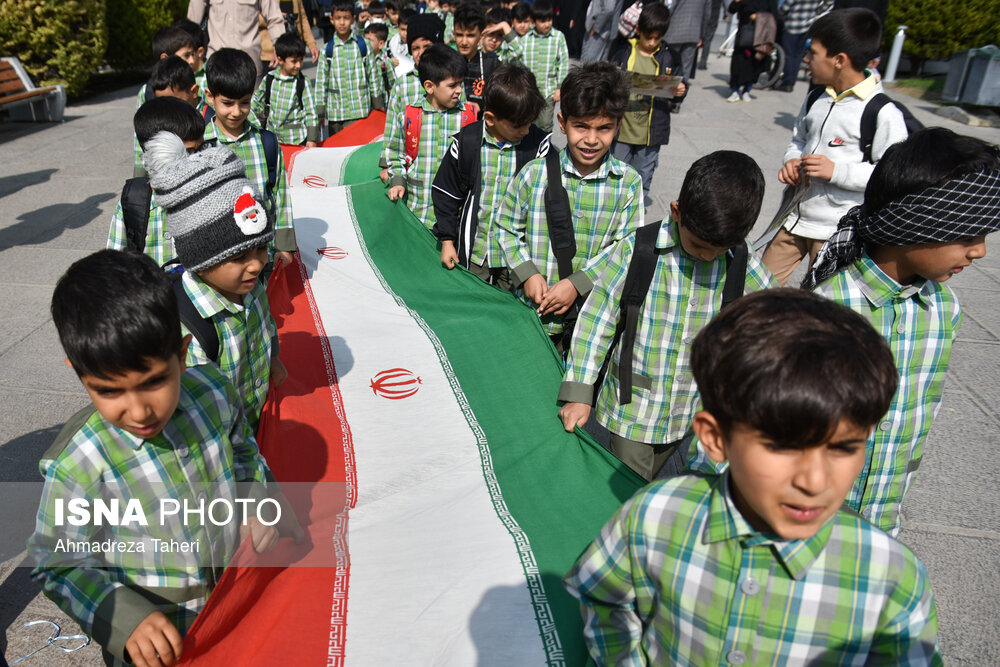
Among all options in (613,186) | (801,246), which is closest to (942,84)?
(801,246)

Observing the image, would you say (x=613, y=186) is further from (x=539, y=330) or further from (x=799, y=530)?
(x=799, y=530)

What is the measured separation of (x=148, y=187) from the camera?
3.77 metres

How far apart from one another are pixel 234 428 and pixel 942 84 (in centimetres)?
1680

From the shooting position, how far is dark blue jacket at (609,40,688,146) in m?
7.18

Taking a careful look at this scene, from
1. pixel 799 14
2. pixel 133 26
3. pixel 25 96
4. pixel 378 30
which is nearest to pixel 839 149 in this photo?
pixel 378 30

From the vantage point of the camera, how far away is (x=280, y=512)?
2.48 metres

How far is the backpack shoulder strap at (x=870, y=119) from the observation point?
420 centimetres

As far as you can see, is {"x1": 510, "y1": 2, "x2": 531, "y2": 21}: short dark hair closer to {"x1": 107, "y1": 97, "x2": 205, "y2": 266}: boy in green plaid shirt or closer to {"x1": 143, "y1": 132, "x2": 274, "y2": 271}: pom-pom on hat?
{"x1": 107, "y1": 97, "x2": 205, "y2": 266}: boy in green plaid shirt

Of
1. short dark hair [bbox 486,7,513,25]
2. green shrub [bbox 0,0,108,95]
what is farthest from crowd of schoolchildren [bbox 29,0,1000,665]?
green shrub [bbox 0,0,108,95]

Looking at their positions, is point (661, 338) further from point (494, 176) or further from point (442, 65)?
point (442, 65)

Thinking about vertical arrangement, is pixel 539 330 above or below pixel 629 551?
below

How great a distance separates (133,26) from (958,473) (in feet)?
49.8

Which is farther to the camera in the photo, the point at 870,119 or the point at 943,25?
the point at 943,25

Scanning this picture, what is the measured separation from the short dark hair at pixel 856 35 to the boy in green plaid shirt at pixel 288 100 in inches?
219
